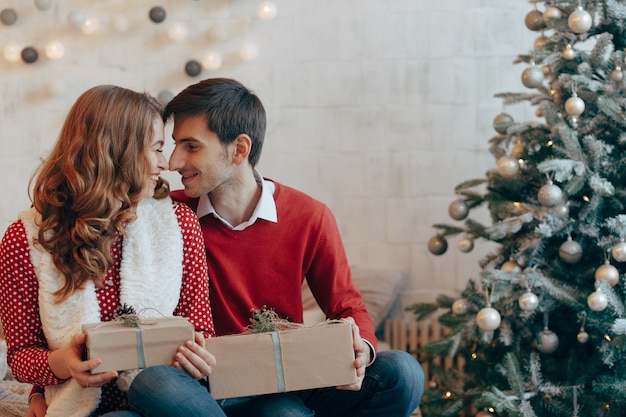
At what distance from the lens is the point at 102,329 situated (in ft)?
5.11

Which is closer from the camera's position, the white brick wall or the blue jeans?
the blue jeans

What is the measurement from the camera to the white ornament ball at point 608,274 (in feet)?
7.92

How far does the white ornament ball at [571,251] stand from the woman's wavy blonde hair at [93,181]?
4.45 feet

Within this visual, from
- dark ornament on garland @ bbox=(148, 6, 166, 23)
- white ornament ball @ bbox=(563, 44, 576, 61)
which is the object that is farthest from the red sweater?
dark ornament on garland @ bbox=(148, 6, 166, 23)

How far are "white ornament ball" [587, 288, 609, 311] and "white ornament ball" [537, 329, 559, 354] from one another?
0.22 m

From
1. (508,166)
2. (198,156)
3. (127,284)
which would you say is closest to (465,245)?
(508,166)

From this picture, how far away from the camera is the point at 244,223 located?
2.04 metres

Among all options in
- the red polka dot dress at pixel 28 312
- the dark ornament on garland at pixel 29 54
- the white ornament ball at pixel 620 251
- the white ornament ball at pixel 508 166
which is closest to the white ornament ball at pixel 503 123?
the white ornament ball at pixel 508 166

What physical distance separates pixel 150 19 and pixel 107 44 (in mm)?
208

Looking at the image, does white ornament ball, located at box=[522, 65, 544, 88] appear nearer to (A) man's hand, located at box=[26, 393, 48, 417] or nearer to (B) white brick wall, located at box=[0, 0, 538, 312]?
(B) white brick wall, located at box=[0, 0, 538, 312]

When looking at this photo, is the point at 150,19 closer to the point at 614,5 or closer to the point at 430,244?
the point at 430,244

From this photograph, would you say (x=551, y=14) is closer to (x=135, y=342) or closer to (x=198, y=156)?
(x=198, y=156)

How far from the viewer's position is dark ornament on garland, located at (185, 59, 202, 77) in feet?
10.9

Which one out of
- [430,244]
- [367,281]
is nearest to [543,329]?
[430,244]
